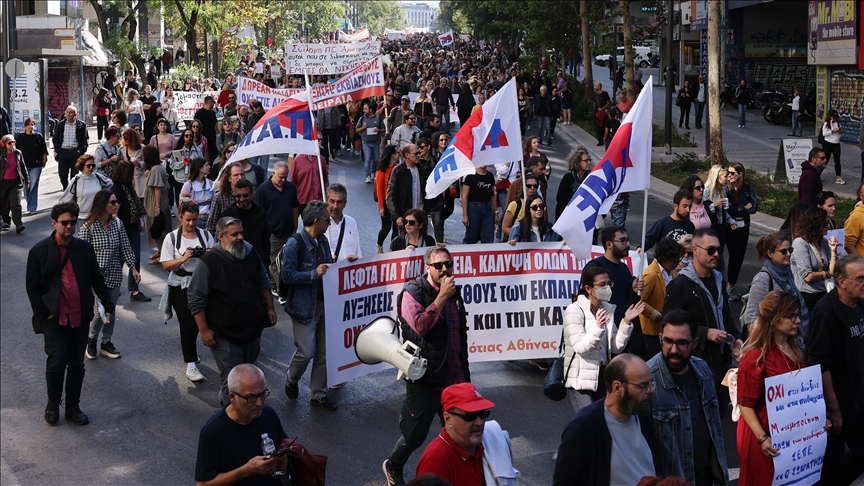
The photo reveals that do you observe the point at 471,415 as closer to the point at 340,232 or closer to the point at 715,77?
the point at 340,232

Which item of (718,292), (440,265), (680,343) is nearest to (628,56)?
(718,292)

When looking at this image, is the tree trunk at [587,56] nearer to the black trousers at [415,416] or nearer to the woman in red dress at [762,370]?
the black trousers at [415,416]

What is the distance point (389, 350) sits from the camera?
627 cm

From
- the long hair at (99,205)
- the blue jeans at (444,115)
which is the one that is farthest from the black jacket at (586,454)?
the blue jeans at (444,115)

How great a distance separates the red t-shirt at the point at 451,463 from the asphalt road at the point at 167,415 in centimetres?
243

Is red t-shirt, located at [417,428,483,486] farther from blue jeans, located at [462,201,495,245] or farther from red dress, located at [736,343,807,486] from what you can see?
blue jeans, located at [462,201,495,245]

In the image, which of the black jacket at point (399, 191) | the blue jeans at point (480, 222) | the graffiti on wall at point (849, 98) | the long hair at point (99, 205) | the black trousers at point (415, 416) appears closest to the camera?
the black trousers at point (415, 416)

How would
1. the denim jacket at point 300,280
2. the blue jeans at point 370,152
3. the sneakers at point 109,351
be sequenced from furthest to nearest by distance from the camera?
the blue jeans at point 370,152, the sneakers at point 109,351, the denim jacket at point 300,280

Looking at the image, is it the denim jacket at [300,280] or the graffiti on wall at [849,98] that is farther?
the graffiti on wall at [849,98]

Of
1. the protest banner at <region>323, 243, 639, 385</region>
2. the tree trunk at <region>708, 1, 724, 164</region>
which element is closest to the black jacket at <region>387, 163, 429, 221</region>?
the protest banner at <region>323, 243, 639, 385</region>

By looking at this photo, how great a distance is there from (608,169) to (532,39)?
36195 millimetres

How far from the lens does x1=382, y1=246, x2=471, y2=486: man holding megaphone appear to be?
6.36m

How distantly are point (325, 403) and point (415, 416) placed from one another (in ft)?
7.03

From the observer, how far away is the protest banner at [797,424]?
5367 mm
